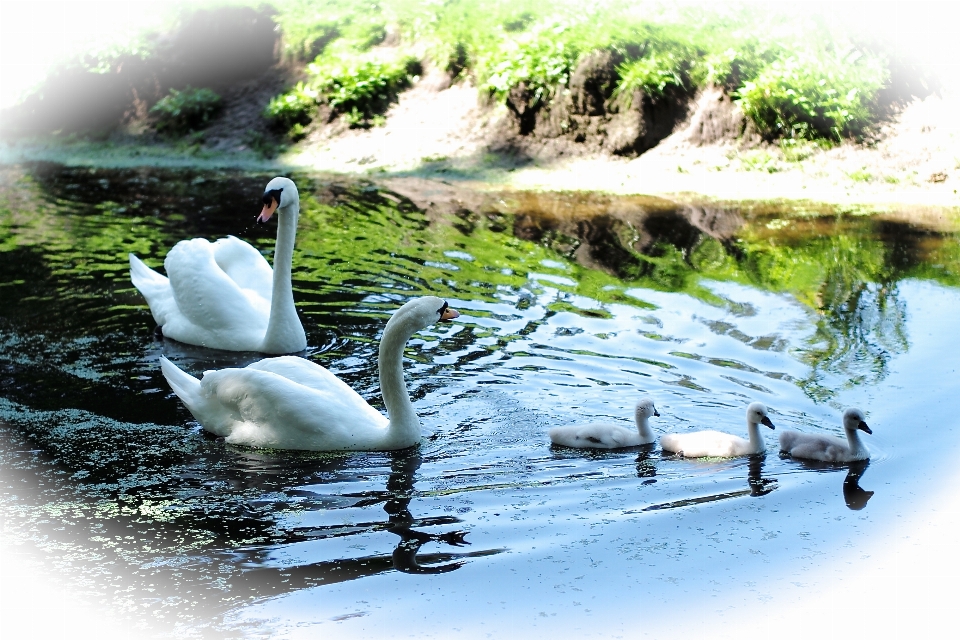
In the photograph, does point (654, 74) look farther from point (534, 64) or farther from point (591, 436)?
point (591, 436)

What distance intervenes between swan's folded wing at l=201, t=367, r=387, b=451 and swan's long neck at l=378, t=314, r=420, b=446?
0.14 m

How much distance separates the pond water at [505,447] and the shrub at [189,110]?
295 inches

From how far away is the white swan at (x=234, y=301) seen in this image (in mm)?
7594

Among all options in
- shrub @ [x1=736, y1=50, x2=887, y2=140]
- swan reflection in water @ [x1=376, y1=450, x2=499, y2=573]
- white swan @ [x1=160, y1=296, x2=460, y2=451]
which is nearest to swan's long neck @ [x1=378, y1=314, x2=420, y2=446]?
white swan @ [x1=160, y1=296, x2=460, y2=451]

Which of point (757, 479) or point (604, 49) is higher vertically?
point (604, 49)

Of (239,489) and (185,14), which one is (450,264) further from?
(185,14)

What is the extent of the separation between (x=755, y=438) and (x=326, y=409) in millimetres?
2259

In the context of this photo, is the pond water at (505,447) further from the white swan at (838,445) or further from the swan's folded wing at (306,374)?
the swan's folded wing at (306,374)

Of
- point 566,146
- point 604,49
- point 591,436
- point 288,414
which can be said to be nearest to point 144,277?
point 288,414

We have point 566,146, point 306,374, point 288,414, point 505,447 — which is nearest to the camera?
point 288,414

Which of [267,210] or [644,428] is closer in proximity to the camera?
[644,428]

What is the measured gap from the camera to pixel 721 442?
5590mm

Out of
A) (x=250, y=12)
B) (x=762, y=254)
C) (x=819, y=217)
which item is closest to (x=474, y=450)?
(x=762, y=254)

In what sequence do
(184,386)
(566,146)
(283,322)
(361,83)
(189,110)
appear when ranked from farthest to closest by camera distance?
(189,110) → (361,83) → (566,146) → (283,322) → (184,386)
